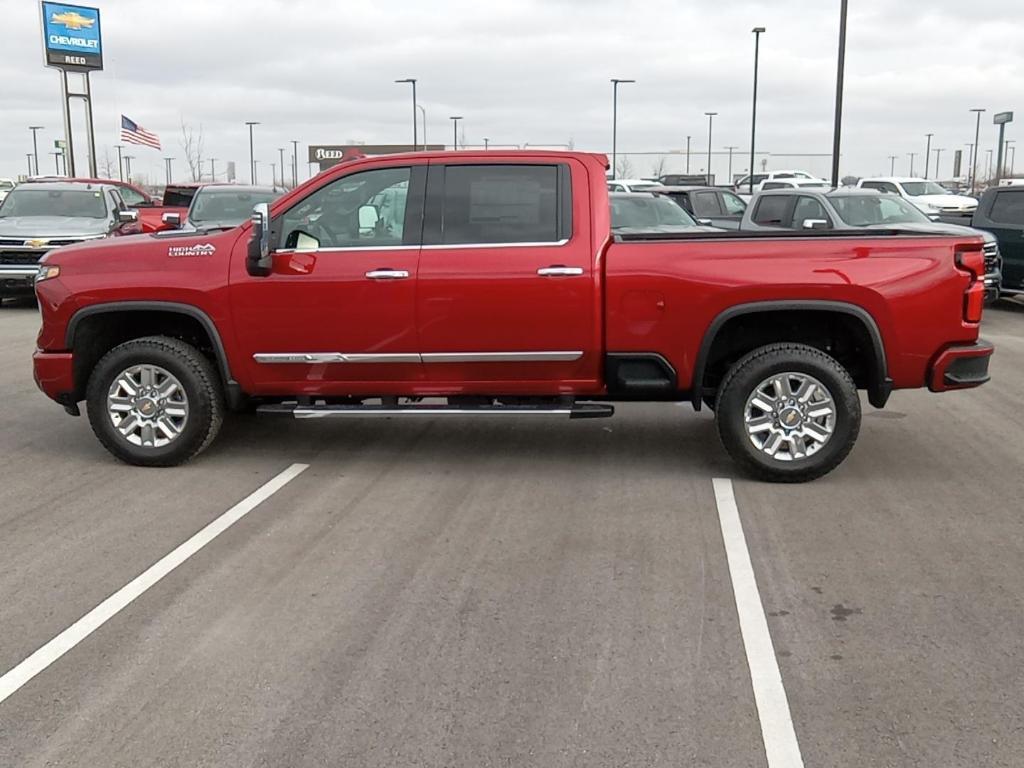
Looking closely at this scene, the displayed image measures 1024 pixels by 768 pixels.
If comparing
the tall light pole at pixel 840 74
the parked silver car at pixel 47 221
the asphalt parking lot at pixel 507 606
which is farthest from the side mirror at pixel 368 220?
the tall light pole at pixel 840 74

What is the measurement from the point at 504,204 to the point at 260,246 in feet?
4.83

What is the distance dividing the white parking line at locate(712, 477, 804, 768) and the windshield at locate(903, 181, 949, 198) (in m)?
26.4

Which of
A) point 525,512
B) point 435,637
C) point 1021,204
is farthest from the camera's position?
point 1021,204

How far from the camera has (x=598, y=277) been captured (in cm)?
616

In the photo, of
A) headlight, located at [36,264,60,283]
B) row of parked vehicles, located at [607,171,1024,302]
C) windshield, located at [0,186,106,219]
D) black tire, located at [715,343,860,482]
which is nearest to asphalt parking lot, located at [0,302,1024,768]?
black tire, located at [715,343,860,482]

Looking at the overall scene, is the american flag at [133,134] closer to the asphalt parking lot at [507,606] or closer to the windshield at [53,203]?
the windshield at [53,203]

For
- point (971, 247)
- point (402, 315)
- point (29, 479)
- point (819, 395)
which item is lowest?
point (29, 479)

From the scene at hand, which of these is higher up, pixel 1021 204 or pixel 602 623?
pixel 1021 204

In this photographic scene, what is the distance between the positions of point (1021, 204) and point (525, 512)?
12266mm

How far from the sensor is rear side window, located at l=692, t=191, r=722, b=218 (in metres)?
20.2

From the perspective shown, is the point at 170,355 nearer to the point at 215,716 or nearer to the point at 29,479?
the point at 29,479

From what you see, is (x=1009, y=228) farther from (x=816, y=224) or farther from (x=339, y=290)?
(x=339, y=290)

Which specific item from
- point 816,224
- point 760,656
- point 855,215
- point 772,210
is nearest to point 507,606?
point 760,656

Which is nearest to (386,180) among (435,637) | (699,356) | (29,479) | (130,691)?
(699,356)
